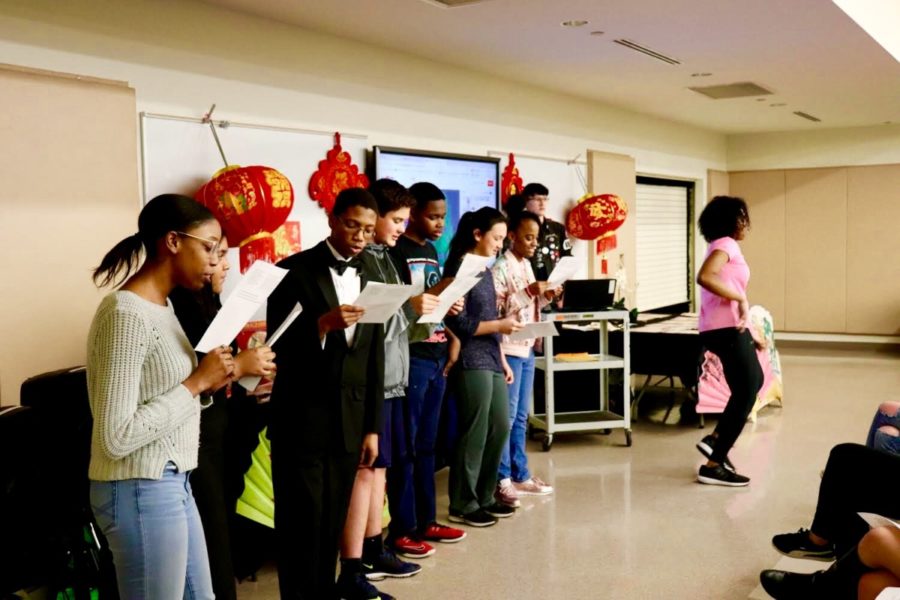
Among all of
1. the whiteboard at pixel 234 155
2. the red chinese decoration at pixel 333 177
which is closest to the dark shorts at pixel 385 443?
the whiteboard at pixel 234 155

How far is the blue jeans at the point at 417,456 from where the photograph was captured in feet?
12.0

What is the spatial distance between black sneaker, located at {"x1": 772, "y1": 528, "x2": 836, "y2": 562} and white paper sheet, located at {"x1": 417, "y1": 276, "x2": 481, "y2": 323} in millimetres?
1724

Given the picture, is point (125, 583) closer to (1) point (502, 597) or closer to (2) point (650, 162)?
(1) point (502, 597)

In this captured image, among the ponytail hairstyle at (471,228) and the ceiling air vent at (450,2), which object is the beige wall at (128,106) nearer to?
the ceiling air vent at (450,2)

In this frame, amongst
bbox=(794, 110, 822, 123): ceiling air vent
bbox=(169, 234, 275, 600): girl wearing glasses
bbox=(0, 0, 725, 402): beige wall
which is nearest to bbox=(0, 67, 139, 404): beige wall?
bbox=(0, 0, 725, 402): beige wall

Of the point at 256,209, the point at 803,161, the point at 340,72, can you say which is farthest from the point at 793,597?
the point at 803,161

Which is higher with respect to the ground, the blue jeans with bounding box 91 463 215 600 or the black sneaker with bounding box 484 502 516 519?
A: the blue jeans with bounding box 91 463 215 600

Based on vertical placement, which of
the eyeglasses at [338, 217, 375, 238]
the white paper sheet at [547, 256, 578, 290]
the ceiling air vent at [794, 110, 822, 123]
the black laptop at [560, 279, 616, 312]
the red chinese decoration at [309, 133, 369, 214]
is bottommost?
the black laptop at [560, 279, 616, 312]

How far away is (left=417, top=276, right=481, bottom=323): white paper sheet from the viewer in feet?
10.8

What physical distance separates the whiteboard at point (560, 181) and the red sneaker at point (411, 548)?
3.65 m

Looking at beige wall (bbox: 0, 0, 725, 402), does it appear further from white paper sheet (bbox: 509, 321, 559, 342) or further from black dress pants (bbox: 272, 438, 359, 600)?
white paper sheet (bbox: 509, 321, 559, 342)

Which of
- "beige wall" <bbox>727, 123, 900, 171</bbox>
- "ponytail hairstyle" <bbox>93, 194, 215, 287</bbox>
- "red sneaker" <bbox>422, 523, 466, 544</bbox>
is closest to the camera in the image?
"ponytail hairstyle" <bbox>93, 194, 215, 287</bbox>

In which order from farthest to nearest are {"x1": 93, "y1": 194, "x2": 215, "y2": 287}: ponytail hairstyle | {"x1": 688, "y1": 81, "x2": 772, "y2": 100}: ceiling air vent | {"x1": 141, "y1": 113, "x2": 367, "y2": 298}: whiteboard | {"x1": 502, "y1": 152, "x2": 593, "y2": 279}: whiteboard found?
{"x1": 688, "y1": 81, "x2": 772, "y2": 100}: ceiling air vent → {"x1": 502, "y1": 152, "x2": 593, "y2": 279}: whiteboard → {"x1": 141, "y1": 113, "x2": 367, "y2": 298}: whiteboard → {"x1": 93, "y1": 194, "x2": 215, "y2": 287}: ponytail hairstyle

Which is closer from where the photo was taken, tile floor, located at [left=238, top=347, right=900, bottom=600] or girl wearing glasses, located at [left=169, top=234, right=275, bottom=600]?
girl wearing glasses, located at [left=169, top=234, right=275, bottom=600]
